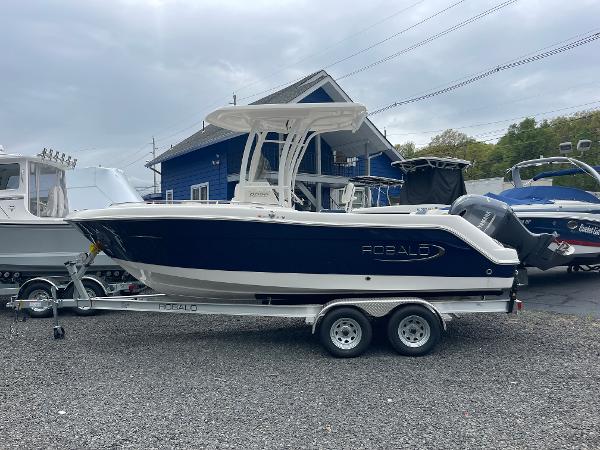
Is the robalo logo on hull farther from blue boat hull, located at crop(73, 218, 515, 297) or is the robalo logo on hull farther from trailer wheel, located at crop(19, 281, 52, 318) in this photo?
trailer wheel, located at crop(19, 281, 52, 318)

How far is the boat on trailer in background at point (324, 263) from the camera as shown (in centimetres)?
498

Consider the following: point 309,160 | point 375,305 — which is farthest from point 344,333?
point 309,160

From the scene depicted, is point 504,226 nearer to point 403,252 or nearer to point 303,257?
point 403,252

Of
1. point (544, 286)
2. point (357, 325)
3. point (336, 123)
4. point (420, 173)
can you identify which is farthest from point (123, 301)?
point (544, 286)

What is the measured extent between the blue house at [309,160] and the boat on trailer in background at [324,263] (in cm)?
763

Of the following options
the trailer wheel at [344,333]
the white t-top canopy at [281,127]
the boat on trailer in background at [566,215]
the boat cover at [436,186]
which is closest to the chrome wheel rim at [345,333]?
the trailer wheel at [344,333]

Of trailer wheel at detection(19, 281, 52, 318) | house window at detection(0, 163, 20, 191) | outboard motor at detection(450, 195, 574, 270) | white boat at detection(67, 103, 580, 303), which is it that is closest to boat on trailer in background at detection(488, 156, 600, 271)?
outboard motor at detection(450, 195, 574, 270)

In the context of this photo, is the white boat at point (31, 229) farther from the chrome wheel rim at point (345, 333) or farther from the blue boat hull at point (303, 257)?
the chrome wheel rim at point (345, 333)

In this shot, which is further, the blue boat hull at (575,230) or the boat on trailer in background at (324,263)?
the blue boat hull at (575,230)

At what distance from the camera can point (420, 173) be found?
33.5ft

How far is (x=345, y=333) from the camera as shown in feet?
16.7

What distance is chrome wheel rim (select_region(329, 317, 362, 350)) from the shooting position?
5.05 metres

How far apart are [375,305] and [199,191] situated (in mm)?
12280

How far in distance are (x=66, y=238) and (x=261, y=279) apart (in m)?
3.79
